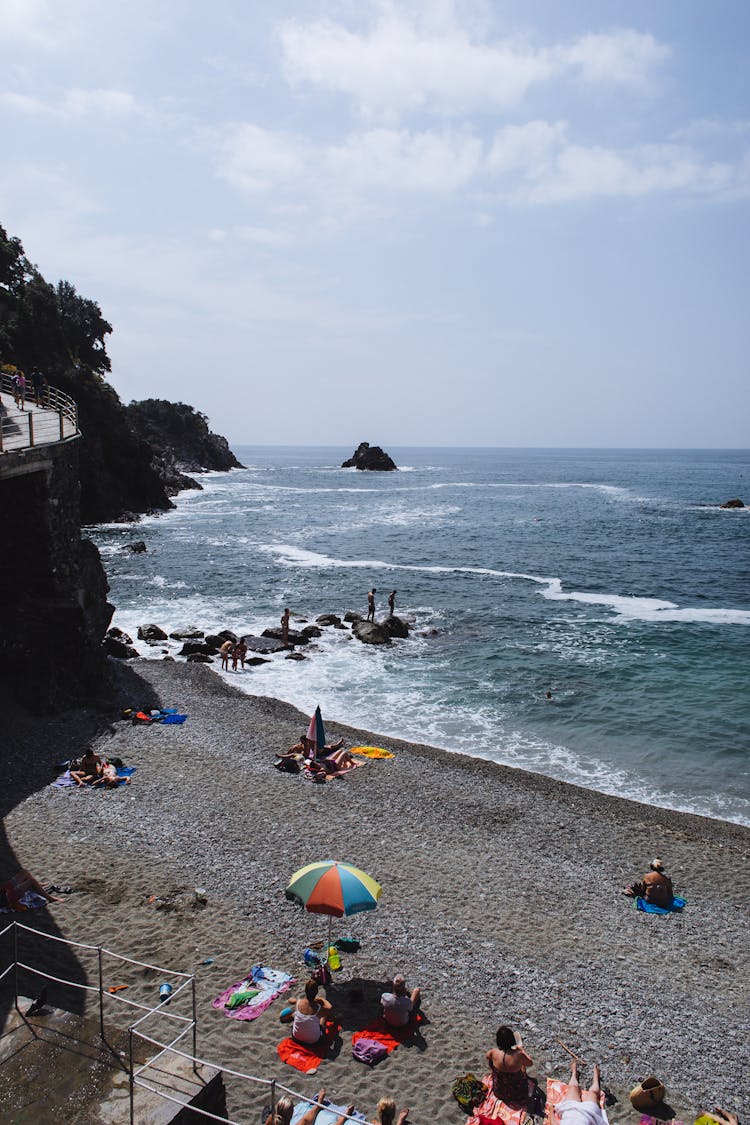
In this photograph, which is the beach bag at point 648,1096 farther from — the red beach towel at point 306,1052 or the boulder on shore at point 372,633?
the boulder on shore at point 372,633

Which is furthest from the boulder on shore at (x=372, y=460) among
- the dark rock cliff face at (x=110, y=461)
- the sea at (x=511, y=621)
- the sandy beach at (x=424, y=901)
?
the sandy beach at (x=424, y=901)

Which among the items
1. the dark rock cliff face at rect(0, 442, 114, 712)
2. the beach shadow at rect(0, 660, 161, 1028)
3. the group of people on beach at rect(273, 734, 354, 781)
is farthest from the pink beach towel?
the dark rock cliff face at rect(0, 442, 114, 712)

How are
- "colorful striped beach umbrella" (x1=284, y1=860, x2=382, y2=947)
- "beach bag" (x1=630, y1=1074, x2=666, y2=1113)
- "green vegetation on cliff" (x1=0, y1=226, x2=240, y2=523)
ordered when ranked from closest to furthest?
"beach bag" (x1=630, y1=1074, x2=666, y2=1113), "colorful striped beach umbrella" (x1=284, y1=860, x2=382, y2=947), "green vegetation on cliff" (x1=0, y1=226, x2=240, y2=523)

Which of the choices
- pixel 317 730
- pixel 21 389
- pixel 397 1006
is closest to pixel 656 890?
pixel 397 1006

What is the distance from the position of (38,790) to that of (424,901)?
31.4 ft

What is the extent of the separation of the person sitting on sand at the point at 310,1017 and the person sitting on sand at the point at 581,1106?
122 inches

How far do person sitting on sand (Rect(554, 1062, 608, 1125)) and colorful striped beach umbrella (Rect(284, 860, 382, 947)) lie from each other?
3386 millimetres

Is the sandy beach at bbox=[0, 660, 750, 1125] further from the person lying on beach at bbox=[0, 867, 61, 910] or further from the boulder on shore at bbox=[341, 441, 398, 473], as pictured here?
the boulder on shore at bbox=[341, 441, 398, 473]

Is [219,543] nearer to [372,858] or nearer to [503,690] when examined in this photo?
[503,690]

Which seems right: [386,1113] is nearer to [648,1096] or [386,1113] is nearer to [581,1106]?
[581,1106]

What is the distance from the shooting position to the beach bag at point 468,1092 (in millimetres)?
8414

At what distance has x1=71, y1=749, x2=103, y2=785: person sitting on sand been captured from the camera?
16906 millimetres

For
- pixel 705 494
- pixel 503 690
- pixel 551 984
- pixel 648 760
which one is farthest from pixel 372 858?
pixel 705 494

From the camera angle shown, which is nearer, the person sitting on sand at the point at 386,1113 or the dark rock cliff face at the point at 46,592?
the person sitting on sand at the point at 386,1113
